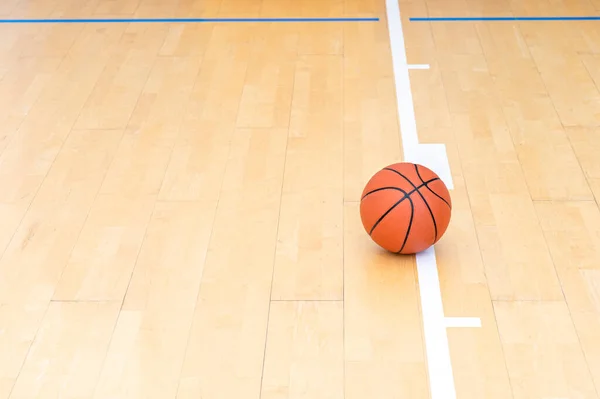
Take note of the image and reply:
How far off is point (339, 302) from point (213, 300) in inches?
22.2

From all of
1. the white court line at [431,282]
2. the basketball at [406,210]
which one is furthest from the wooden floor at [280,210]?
the basketball at [406,210]

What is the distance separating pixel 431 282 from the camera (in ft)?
11.7

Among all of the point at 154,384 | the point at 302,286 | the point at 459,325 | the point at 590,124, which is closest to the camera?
the point at 154,384

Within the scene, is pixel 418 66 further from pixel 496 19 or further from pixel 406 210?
pixel 406 210

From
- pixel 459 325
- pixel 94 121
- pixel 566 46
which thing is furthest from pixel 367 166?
pixel 566 46

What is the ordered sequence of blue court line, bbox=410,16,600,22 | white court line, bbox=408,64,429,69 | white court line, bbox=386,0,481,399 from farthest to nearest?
blue court line, bbox=410,16,600,22, white court line, bbox=408,64,429,69, white court line, bbox=386,0,481,399

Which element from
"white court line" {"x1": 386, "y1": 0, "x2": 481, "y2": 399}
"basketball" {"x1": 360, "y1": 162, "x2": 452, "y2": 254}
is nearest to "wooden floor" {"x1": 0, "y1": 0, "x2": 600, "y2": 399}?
"white court line" {"x1": 386, "y1": 0, "x2": 481, "y2": 399}

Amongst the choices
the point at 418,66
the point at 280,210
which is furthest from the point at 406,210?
the point at 418,66

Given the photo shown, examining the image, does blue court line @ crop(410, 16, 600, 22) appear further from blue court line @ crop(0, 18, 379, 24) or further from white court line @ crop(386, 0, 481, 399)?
white court line @ crop(386, 0, 481, 399)

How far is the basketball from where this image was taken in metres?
3.52

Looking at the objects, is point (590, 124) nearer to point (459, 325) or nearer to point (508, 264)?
point (508, 264)

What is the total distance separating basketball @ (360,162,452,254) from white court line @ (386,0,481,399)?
16 centimetres

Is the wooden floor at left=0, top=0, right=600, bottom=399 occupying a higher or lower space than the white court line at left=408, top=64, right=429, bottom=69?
higher

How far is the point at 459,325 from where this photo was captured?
333 cm
